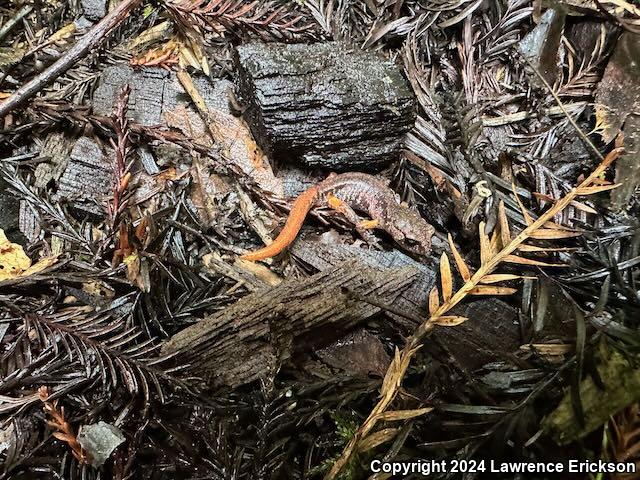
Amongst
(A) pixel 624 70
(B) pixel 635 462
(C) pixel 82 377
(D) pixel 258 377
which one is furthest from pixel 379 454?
(A) pixel 624 70

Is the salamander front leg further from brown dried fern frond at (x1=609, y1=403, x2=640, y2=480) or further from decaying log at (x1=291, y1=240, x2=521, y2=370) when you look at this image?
brown dried fern frond at (x1=609, y1=403, x2=640, y2=480)

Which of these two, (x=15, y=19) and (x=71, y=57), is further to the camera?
(x=15, y=19)

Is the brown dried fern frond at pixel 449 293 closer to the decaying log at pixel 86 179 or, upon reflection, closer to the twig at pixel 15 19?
the decaying log at pixel 86 179

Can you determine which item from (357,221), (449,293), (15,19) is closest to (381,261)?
(357,221)

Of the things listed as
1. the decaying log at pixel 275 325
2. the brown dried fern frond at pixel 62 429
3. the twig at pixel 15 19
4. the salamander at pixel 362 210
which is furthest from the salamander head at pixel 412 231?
the twig at pixel 15 19

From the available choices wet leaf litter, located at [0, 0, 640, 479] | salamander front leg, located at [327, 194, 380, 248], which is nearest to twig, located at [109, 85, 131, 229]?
wet leaf litter, located at [0, 0, 640, 479]

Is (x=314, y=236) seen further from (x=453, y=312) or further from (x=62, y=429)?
(x=62, y=429)

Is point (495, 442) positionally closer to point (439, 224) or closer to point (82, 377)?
point (439, 224)
